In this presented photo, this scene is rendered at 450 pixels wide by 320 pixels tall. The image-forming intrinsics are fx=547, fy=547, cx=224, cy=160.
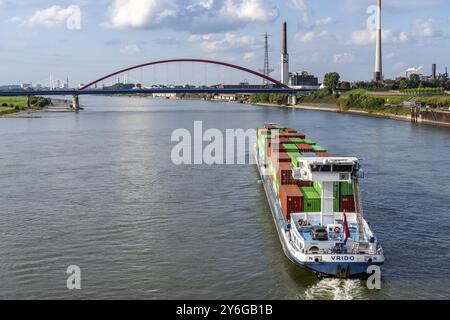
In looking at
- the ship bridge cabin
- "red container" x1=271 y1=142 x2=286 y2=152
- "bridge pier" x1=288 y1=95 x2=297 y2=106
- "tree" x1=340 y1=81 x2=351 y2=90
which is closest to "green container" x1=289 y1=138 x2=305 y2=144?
"red container" x1=271 y1=142 x2=286 y2=152

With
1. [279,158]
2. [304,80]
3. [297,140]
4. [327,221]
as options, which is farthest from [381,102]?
[304,80]

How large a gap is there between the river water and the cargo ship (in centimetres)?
45

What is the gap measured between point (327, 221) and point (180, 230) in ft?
14.0

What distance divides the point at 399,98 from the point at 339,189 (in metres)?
59.9

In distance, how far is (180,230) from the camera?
15.2 metres

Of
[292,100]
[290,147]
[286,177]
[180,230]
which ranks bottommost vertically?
[180,230]

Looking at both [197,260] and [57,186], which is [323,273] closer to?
[197,260]

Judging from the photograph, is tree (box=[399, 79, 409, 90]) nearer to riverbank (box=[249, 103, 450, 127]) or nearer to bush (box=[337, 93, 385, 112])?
bush (box=[337, 93, 385, 112])

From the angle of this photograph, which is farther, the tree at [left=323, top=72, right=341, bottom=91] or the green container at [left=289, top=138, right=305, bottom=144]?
the tree at [left=323, top=72, right=341, bottom=91]

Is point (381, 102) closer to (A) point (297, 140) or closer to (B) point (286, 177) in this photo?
(A) point (297, 140)

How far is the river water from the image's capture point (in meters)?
11.4

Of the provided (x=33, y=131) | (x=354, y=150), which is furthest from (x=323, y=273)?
(x=33, y=131)

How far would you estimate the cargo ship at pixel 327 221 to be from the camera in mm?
11398

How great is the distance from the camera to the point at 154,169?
24.9 metres
